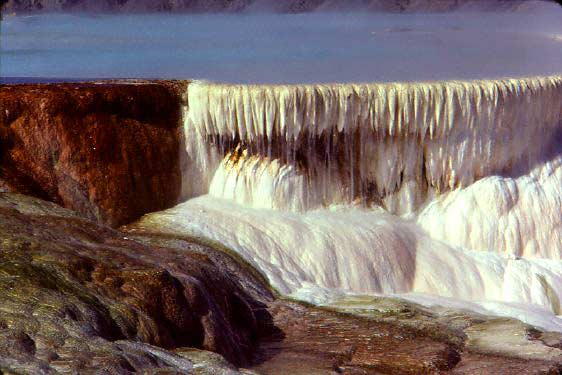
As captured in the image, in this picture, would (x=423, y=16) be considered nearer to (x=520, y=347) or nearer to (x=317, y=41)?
(x=317, y=41)

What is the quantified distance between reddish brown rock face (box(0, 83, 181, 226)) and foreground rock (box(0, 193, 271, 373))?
972mm

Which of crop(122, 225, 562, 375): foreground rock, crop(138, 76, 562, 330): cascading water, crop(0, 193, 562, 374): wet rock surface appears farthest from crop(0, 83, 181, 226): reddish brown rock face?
crop(122, 225, 562, 375): foreground rock

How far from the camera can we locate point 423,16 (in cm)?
3791

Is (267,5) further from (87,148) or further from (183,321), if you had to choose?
Answer: (183,321)

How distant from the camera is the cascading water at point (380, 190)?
40.8ft

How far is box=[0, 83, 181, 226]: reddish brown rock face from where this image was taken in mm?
11820

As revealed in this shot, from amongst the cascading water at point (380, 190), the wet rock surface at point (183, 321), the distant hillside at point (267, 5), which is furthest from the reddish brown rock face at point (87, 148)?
the distant hillside at point (267, 5)

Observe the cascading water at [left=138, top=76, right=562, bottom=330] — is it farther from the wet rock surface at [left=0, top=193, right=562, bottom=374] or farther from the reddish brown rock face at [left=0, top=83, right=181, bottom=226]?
the wet rock surface at [left=0, top=193, right=562, bottom=374]

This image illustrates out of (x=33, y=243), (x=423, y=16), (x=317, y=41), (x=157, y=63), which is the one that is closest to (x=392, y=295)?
(x=33, y=243)

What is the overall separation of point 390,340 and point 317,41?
17976 mm

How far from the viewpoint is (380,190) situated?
13.6 m

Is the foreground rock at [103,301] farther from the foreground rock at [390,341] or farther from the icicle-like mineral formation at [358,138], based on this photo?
the icicle-like mineral formation at [358,138]

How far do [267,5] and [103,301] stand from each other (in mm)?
30143

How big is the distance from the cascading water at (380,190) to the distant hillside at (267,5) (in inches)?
919
